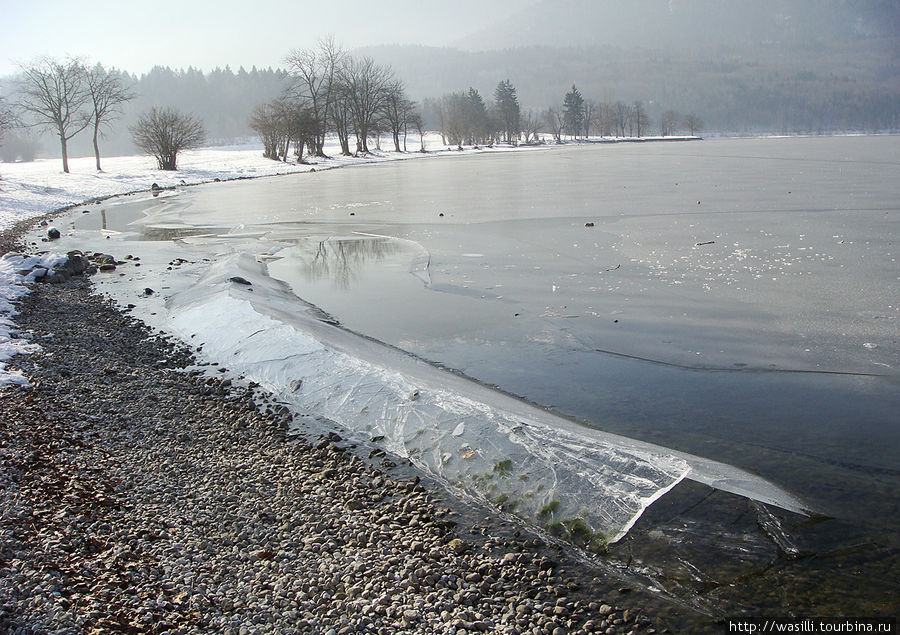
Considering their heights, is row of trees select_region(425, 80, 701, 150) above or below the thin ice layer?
above

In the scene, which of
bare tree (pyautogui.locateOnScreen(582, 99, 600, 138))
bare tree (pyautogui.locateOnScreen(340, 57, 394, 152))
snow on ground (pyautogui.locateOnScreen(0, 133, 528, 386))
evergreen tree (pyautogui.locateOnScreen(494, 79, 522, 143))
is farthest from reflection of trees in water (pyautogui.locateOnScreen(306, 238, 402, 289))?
bare tree (pyautogui.locateOnScreen(582, 99, 600, 138))

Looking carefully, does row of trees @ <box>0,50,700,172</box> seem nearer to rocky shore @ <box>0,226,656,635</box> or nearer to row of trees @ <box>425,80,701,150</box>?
row of trees @ <box>425,80,701,150</box>

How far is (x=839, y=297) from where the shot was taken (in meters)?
9.47

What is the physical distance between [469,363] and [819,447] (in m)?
4.09

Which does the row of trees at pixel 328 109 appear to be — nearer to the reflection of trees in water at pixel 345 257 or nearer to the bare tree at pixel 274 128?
the bare tree at pixel 274 128

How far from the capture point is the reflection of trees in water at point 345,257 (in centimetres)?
1415

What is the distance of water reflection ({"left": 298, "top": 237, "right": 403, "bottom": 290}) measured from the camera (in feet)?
46.3

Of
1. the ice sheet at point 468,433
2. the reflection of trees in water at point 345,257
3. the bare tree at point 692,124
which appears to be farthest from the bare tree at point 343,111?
the bare tree at point 692,124

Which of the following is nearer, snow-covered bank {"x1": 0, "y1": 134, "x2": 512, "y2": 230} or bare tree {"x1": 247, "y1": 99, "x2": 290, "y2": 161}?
snow-covered bank {"x1": 0, "y1": 134, "x2": 512, "y2": 230}

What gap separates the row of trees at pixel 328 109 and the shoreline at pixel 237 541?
63.5 m

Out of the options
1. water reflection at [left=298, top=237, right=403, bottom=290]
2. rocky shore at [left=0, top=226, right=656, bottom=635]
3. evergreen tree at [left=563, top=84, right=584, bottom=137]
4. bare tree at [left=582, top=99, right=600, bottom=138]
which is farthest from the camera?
bare tree at [left=582, top=99, right=600, bottom=138]

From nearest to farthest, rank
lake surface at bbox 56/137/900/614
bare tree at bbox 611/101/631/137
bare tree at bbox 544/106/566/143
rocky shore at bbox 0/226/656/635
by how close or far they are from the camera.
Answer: rocky shore at bbox 0/226/656/635, lake surface at bbox 56/137/900/614, bare tree at bbox 544/106/566/143, bare tree at bbox 611/101/631/137

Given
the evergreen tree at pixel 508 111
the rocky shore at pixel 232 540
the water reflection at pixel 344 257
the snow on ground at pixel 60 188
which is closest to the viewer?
the rocky shore at pixel 232 540

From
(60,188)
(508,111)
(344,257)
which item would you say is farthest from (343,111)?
(344,257)
